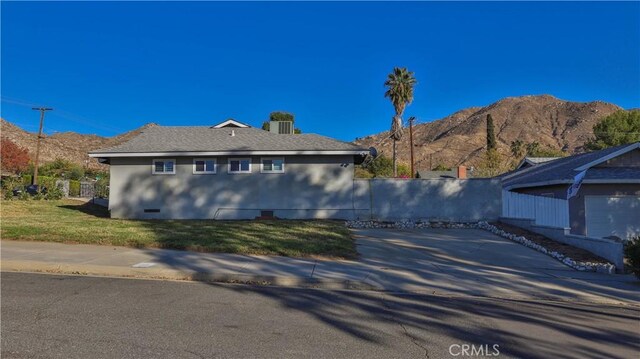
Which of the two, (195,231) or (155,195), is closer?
(195,231)

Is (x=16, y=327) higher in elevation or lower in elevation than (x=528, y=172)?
lower

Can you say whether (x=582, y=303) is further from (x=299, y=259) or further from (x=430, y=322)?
(x=299, y=259)

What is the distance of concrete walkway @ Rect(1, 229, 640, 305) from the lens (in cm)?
889

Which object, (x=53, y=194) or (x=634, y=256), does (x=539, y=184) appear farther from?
(x=53, y=194)

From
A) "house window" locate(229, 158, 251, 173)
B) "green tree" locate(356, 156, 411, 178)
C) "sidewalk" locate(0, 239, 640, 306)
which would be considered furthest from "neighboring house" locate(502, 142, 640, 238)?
"green tree" locate(356, 156, 411, 178)

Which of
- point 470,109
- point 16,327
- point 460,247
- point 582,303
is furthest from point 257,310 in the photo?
point 470,109

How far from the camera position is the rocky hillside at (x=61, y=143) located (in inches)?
3956

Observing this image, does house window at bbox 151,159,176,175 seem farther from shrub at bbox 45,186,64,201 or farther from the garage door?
the garage door

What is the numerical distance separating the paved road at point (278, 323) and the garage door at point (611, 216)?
40.6 feet

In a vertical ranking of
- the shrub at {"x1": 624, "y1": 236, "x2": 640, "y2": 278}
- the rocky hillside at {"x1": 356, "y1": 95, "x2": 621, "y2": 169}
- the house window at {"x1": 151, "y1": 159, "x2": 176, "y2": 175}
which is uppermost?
the rocky hillside at {"x1": 356, "y1": 95, "x2": 621, "y2": 169}

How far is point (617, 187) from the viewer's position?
1897 centimetres

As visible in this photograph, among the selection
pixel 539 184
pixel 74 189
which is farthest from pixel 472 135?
pixel 539 184

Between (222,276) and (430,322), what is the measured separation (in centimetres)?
422

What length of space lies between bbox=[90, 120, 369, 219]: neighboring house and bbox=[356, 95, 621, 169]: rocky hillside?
306 feet
